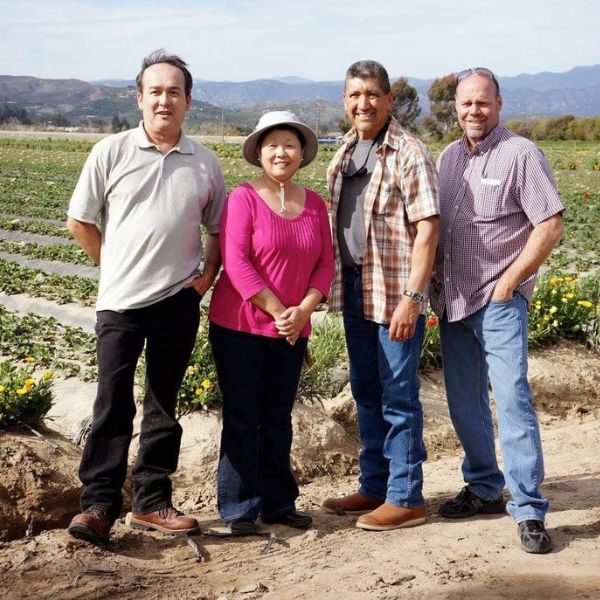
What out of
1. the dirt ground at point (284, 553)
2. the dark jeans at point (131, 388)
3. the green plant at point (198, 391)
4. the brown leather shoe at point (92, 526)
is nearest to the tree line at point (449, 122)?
the green plant at point (198, 391)

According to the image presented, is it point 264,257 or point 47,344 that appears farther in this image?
point 47,344

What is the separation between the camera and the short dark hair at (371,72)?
380 centimetres

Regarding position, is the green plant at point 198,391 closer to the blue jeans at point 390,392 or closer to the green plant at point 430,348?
the blue jeans at point 390,392

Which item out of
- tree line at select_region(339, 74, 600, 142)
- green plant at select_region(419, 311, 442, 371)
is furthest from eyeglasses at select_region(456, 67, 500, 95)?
tree line at select_region(339, 74, 600, 142)

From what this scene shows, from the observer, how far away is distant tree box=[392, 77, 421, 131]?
62.4 metres

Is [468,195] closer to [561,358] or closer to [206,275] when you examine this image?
[206,275]

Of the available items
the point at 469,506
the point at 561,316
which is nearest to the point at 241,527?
the point at 469,506

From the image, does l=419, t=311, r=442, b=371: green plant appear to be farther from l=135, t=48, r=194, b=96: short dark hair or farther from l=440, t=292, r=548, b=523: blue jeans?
l=135, t=48, r=194, b=96: short dark hair

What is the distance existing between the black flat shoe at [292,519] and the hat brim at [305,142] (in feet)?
5.15

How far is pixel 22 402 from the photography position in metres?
4.62

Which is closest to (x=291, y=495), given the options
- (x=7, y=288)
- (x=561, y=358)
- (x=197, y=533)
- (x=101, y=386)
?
Answer: (x=197, y=533)

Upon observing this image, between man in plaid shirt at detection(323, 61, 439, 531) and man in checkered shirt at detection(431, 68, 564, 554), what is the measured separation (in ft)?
0.62

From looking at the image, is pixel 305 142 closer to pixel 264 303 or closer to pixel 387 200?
pixel 387 200

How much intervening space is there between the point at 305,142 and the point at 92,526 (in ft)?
6.00
